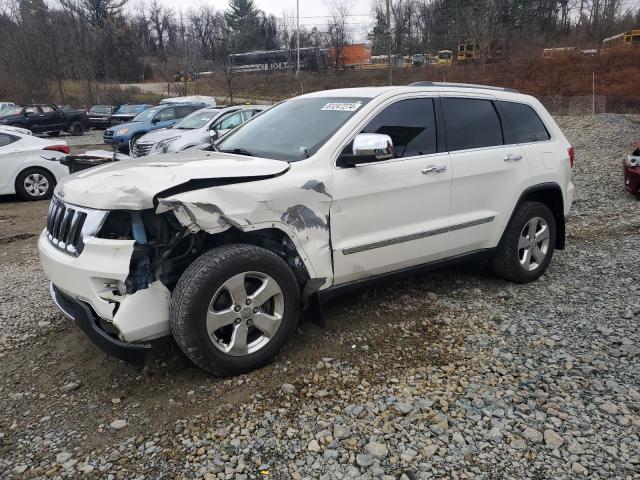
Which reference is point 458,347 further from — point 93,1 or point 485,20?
point 93,1

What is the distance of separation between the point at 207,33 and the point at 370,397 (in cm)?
7304

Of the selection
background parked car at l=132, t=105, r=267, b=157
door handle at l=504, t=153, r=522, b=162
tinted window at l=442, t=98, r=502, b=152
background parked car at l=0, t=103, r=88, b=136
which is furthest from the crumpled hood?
background parked car at l=0, t=103, r=88, b=136

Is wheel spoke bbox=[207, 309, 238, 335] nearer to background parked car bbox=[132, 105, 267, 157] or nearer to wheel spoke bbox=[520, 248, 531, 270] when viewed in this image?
wheel spoke bbox=[520, 248, 531, 270]

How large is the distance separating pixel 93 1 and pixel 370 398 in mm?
70462

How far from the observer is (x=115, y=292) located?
3.00 m

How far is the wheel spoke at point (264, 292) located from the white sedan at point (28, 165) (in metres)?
7.67

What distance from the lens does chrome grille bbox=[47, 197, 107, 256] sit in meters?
3.00

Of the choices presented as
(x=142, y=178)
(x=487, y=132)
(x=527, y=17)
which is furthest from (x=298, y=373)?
(x=527, y=17)

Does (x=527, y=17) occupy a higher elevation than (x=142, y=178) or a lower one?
higher

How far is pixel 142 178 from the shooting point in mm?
3090

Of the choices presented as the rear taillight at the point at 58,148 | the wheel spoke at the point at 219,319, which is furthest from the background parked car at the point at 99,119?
the wheel spoke at the point at 219,319

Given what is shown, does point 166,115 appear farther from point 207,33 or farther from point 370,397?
point 207,33

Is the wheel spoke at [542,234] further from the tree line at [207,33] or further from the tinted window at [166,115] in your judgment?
the tree line at [207,33]

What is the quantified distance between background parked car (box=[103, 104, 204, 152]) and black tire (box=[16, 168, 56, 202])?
6.72m
